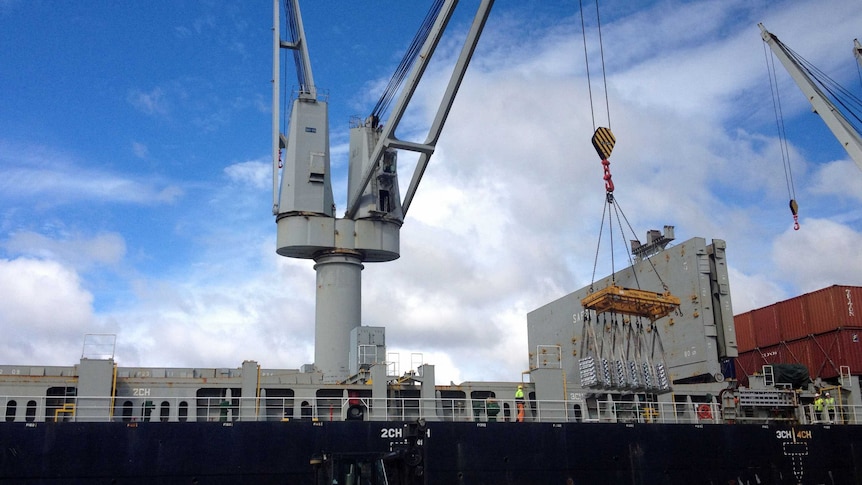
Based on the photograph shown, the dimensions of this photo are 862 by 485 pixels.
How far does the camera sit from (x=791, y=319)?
154 feet

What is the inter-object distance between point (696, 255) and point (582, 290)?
1009 cm

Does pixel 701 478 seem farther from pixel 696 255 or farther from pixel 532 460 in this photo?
pixel 696 255

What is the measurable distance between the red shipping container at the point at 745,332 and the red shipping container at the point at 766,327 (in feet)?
0.98

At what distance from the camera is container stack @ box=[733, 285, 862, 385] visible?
42.8 meters

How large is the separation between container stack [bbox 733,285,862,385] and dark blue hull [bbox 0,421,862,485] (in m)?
8.98

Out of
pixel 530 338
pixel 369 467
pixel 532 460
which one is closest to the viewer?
pixel 369 467

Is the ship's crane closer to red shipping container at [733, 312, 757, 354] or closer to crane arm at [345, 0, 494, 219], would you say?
crane arm at [345, 0, 494, 219]

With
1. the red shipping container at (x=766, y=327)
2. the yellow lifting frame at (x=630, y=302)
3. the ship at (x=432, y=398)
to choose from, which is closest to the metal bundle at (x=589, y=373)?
the ship at (x=432, y=398)

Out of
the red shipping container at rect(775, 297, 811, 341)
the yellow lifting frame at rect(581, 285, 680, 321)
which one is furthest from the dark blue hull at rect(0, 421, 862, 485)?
the red shipping container at rect(775, 297, 811, 341)

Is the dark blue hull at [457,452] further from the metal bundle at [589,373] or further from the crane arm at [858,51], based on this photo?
the crane arm at [858,51]

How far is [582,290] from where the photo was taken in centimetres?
A: 4747

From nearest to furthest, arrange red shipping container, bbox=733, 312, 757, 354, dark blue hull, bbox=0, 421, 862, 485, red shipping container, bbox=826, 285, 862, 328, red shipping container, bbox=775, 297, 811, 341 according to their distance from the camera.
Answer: dark blue hull, bbox=0, 421, 862, 485 → red shipping container, bbox=826, 285, 862, 328 → red shipping container, bbox=775, 297, 811, 341 → red shipping container, bbox=733, 312, 757, 354

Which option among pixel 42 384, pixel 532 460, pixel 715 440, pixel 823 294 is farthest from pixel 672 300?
pixel 42 384

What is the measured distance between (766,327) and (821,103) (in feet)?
44.4
